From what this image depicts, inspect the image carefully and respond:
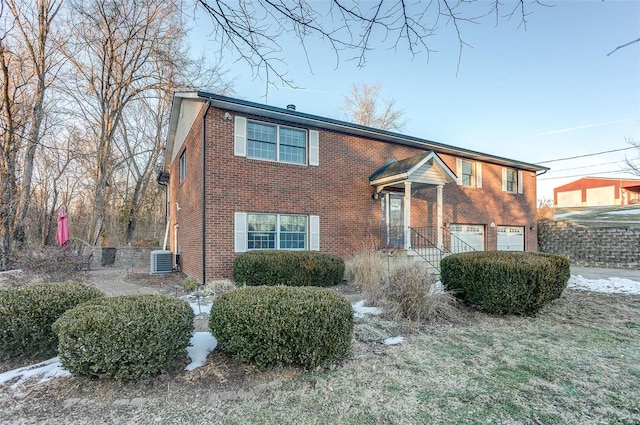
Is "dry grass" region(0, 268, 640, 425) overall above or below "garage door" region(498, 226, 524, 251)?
below

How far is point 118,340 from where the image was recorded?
3014 millimetres

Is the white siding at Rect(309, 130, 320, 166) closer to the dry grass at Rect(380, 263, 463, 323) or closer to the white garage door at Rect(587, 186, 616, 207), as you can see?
the dry grass at Rect(380, 263, 463, 323)

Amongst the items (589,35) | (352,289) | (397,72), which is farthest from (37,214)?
(589,35)

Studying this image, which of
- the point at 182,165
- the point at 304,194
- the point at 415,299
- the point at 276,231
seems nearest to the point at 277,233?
the point at 276,231

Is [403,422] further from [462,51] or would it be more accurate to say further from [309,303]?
[462,51]

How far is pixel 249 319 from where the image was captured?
3.37 metres

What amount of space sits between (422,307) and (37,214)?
22.5 metres

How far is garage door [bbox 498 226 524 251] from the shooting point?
1545cm

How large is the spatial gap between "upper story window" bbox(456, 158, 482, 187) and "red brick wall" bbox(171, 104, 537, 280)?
0.47 metres

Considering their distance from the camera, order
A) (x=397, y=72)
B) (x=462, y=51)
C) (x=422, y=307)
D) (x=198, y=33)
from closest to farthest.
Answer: (x=462, y=51) < (x=198, y=33) < (x=397, y=72) < (x=422, y=307)

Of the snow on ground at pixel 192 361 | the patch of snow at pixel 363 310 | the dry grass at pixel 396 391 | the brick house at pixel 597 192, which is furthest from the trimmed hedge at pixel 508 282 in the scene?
the brick house at pixel 597 192

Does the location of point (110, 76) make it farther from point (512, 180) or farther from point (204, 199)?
point (512, 180)

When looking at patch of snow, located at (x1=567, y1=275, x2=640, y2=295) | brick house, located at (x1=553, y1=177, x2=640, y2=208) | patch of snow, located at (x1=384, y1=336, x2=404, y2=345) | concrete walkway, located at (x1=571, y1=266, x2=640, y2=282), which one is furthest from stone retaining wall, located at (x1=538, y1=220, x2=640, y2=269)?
brick house, located at (x1=553, y1=177, x2=640, y2=208)

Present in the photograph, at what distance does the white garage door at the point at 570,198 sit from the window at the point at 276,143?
39.9 metres
